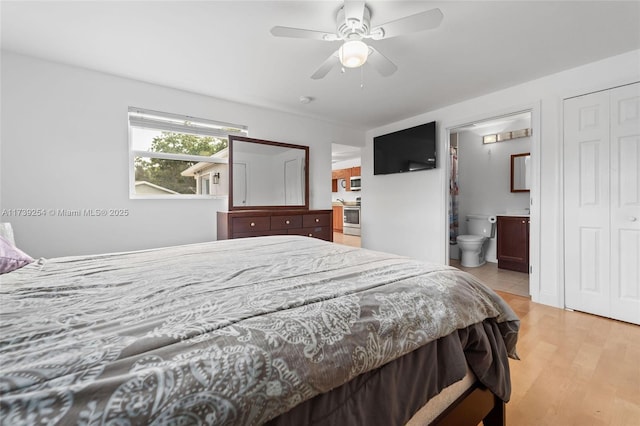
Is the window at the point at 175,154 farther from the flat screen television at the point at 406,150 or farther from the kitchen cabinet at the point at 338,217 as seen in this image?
the kitchen cabinet at the point at 338,217

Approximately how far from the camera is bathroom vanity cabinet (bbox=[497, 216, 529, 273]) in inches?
155

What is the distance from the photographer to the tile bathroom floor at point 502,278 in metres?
3.25

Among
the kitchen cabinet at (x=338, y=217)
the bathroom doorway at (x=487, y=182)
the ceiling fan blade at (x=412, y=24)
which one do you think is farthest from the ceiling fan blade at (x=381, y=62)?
the kitchen cabinet at (x=338, y=217)

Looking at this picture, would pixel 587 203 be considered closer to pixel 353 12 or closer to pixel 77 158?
pixel 353 12

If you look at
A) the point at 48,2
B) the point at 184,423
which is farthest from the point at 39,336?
the point at 48,2

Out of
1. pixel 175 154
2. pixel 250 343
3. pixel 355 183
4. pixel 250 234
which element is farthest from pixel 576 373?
pixel 355 183

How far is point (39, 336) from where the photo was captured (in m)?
0.59

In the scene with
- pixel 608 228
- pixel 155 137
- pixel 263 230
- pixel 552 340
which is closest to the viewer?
pixel 552 340

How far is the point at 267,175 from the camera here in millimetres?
3730

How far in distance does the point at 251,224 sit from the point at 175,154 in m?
1.19

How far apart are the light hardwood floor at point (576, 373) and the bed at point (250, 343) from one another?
48cm

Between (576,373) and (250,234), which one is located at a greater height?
(250,234)

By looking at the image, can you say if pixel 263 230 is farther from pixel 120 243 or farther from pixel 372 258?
pixel 372 258

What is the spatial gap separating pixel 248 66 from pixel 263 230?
70.0 inches
